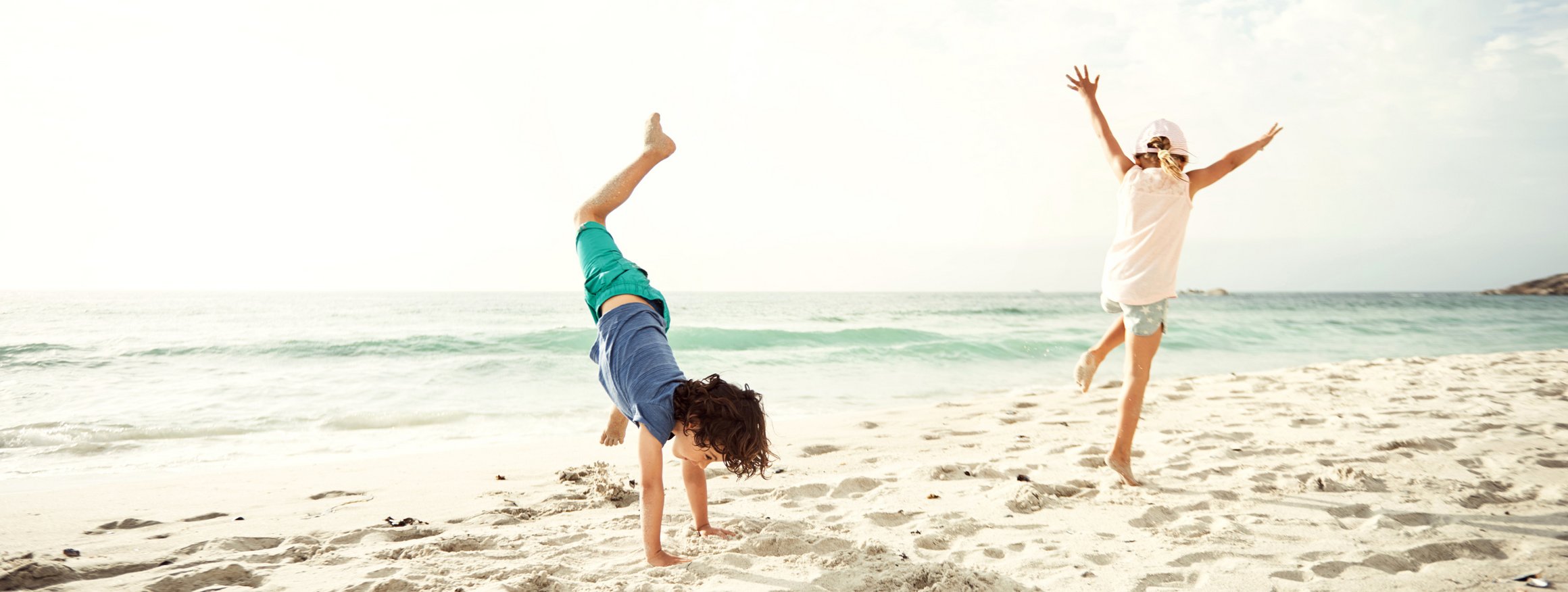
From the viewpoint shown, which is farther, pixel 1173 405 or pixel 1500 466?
pixel 1173 405

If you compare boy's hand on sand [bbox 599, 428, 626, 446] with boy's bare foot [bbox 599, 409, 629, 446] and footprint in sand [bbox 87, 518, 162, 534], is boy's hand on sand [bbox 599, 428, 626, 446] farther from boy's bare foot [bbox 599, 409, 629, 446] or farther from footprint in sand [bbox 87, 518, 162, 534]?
footprint in sand [bbox 87, 518, 162, 534]

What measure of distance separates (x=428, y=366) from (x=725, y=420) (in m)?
9.41

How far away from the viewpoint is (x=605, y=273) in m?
3.03

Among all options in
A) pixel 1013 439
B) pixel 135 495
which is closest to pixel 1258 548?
pixel 1013 439

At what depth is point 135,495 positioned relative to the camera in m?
3.65

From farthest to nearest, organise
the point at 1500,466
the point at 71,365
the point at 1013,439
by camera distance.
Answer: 1. the point at 71,365
2. the point at 1013,439
3. the point at 1500,466

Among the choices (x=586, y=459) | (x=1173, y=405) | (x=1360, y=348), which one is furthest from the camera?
(x=1360, y=348)

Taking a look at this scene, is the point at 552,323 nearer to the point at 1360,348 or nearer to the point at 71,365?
the point at 71,365

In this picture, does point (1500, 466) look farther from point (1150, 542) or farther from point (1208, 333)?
point (1208, 333)

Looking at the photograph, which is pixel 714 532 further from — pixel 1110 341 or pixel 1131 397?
pixel 1110 341

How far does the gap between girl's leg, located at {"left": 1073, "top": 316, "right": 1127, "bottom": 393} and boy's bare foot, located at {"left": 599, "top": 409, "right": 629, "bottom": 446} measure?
2.33 metres

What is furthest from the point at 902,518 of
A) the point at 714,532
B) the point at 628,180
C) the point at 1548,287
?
the point at 1548,287

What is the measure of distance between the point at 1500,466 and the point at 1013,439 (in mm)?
2372

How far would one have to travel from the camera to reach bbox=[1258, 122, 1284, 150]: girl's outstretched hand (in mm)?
3508
